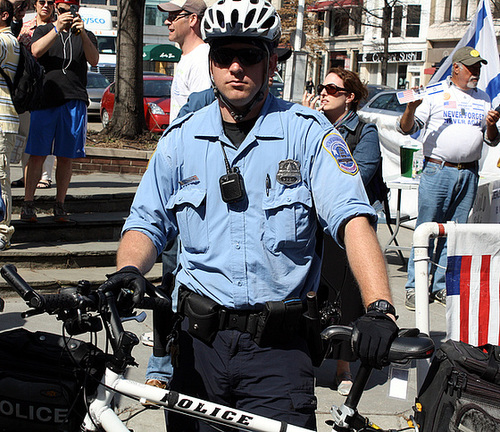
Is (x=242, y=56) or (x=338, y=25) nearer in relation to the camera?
(x=242, y=56)

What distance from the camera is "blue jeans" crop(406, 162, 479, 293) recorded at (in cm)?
638

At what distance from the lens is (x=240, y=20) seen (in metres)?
2.47

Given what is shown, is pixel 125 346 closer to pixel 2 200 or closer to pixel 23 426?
pixel 23 426

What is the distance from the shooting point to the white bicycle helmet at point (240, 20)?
2465 millimetres

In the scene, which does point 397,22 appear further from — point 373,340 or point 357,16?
point 373,340

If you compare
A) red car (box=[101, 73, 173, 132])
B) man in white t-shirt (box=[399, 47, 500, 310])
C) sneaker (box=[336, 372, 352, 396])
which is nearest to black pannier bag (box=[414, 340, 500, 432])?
sneaker (box=[336, 372, 352, 396])

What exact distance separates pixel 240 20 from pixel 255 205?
65 centimetres

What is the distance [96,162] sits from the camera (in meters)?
9.53

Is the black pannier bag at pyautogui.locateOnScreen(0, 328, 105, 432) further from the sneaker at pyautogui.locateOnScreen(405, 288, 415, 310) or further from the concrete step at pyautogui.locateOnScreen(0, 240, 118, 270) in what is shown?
the sneaker at pyautogui.locateOnScreen(405, 288, 415, 310)

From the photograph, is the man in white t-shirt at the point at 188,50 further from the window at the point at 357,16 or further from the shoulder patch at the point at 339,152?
the window at the point at 357,16

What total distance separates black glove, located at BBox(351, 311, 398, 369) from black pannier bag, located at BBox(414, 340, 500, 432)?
2.50 feet

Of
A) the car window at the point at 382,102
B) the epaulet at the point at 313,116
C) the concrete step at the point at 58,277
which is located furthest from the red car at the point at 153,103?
the epaulet at the point at 313,116

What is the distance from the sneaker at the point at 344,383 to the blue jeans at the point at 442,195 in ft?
6.21

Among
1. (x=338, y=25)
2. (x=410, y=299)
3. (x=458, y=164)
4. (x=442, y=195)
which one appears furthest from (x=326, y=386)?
(x=338, y=25)
